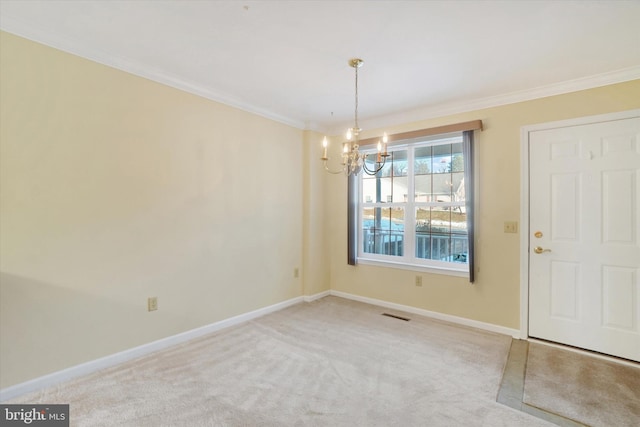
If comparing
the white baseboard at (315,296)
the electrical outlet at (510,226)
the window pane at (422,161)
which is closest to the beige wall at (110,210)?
the white baseboard at (315,296)

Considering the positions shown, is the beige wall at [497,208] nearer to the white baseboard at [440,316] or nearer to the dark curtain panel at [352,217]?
the white baseboard at [440,316]

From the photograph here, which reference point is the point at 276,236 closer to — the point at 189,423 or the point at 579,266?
the point at 189,423

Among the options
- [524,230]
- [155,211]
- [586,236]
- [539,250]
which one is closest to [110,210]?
[155,211]

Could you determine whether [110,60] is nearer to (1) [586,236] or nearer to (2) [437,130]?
(2) [437,130]

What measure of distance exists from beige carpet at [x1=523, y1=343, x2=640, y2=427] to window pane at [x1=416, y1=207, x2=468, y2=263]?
1253 millimetres

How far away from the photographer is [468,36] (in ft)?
7.09

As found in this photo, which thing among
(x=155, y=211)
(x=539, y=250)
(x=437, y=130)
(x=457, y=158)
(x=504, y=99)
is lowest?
(x=539, y=250)

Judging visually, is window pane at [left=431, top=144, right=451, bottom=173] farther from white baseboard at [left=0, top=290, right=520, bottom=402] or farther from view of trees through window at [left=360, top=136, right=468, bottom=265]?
white baseboard at [left=0, top=290, right=520, bottom=402]

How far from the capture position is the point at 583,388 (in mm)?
2238

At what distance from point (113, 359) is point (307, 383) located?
1613 millimetres

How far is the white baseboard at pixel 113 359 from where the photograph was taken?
2100mm

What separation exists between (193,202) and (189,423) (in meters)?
1.89

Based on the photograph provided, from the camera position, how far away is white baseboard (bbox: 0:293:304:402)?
82.7 inches

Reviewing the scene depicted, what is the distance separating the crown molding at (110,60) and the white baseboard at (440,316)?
283cm
